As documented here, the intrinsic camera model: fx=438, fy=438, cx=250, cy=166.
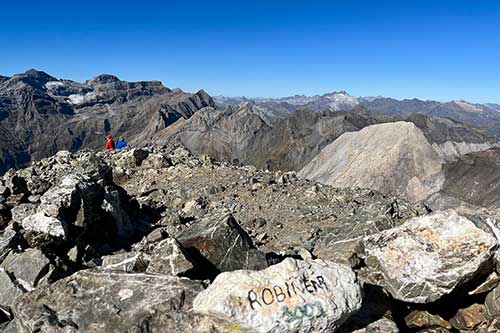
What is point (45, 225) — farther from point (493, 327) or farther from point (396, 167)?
point (396, 167)

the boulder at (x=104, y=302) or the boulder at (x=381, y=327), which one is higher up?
the boulder at (x=104, y=302)

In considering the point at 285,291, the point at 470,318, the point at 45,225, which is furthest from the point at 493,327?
the point at 45,225

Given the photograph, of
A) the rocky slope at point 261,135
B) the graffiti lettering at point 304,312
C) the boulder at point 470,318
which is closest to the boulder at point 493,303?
the boulder at point 470,318

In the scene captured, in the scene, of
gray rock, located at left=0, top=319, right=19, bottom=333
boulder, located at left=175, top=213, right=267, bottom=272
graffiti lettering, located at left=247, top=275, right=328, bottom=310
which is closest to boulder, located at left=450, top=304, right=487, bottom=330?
graffiti lettering, located at left=247, top=275, right=328, bottom=310

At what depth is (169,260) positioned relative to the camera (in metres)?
7.14

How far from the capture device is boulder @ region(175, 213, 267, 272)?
806 cm

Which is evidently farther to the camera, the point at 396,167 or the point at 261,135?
the point at 261,135

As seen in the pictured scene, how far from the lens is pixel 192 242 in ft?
27.5

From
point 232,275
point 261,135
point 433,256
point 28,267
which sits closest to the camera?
point 232,275

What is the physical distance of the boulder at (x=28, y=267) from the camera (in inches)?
292

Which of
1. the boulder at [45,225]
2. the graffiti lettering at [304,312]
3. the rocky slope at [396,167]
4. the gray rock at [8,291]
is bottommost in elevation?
the rocky slope at [396,167]

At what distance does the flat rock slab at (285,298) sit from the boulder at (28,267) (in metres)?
3.37

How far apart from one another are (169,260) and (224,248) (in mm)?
1402

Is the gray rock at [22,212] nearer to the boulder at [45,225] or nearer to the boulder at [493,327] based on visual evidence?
the boulder at [45,225]
